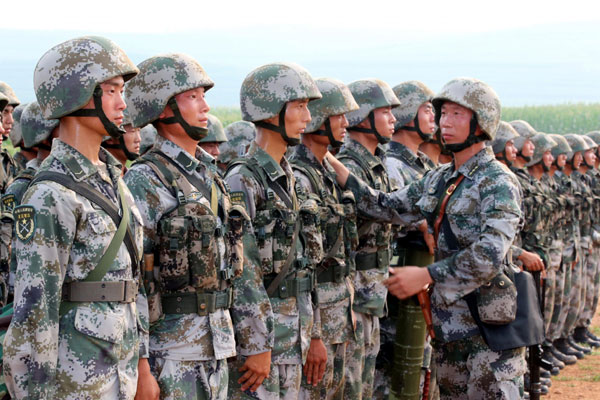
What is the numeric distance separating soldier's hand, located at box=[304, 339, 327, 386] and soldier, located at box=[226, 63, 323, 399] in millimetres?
237

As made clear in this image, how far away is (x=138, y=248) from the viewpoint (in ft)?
12.9

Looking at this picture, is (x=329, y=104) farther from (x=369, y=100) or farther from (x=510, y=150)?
(x=510, y=150)

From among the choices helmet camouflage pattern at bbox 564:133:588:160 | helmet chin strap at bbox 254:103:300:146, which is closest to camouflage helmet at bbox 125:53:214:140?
helmet chin strap at bbox 254:103:300:146

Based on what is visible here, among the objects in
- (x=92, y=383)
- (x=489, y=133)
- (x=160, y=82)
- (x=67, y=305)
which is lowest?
(x=92, y=383)

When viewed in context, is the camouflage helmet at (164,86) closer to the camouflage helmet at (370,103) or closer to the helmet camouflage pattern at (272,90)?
the helmet camouflage pattern at (272,90)

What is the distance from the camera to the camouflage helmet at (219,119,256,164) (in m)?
9.90

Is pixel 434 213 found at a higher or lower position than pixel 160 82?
lower

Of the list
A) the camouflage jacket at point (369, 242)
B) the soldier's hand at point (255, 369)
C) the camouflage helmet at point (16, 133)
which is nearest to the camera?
the soldier's hand at point (255, 369)

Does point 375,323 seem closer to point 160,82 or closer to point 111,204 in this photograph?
point 160,82

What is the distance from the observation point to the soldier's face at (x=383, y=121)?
7273mm

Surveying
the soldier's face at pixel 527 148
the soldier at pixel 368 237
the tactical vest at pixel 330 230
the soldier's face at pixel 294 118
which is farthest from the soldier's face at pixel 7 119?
the soldier's face at pixel 527 148

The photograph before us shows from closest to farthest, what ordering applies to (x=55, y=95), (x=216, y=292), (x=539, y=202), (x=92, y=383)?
(x=92, y=383) → (x=55, y=95) → (x=216, y=292) → (x=539, y=202)

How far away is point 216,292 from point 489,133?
273 cm

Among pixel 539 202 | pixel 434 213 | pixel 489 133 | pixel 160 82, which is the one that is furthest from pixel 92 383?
pixel 539 202
